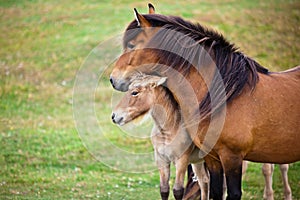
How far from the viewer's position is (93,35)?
21859mm

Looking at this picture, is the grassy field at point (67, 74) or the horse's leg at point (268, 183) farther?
the grassy field at point (67, 74)

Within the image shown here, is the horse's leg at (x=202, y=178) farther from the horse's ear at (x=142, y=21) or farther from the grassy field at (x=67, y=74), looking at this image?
the horse's ear at (x=142, y=21)

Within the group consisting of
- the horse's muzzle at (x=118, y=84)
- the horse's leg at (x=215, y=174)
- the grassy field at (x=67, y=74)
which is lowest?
the grassy field at (x=67, y=74)

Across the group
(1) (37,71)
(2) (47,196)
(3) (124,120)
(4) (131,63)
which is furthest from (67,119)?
(4) (131,63)

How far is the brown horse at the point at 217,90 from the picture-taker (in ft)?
23.2

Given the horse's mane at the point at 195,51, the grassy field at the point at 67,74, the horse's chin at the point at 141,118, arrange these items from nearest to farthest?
the horse's mane at the point at 195,51 → the horse's chin at the point at 141,118 → the grassy field at the point at 67,74

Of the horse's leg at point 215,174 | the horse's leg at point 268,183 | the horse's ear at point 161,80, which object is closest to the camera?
the horse's ear at point 161,80

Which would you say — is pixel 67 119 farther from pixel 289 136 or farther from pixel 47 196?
pixel 289 136

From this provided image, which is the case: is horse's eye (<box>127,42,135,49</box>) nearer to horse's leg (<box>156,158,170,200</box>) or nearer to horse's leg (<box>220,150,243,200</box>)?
horse's leg (<box>220,150,243,200</box>)

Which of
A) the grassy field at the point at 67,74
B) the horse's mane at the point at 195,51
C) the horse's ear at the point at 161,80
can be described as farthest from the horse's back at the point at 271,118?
the grassy field at the point at 67,74

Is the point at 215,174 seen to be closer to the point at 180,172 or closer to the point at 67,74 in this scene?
the point at 180,172

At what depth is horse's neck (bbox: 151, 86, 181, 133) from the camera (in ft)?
27.2

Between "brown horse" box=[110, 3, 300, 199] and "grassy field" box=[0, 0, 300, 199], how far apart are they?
351 centimetres

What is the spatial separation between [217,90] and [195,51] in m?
0.53
